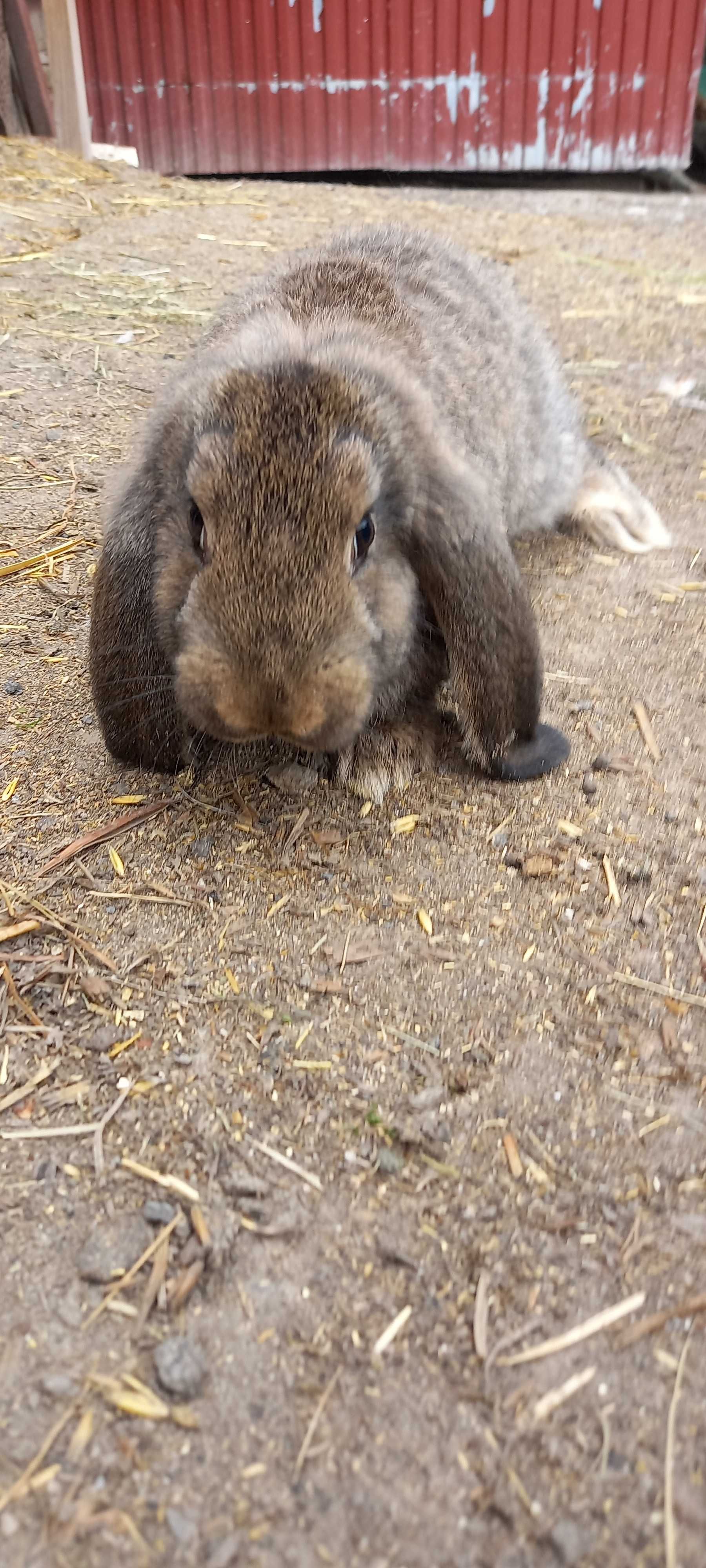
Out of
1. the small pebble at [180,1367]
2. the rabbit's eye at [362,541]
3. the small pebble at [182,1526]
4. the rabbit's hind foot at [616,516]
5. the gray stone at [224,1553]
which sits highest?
the rabbit's eye at [362,541]

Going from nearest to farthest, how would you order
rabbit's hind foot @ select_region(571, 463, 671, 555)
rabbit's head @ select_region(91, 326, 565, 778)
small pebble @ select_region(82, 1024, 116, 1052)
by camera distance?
small pebble @ select_region(82, 1024, 116, 1052) < rabbit's head @ select_region(91, 326, 565, 778) < rabbit's hind foot @ select_region(571, 463, 671, 555)

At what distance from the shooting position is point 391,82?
9.16 m

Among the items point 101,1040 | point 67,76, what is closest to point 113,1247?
point 101,1040

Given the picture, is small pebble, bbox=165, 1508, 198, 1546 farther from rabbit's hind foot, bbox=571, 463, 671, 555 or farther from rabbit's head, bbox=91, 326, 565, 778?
rabbit's hind foot, bbox=571, 463, 671, 555

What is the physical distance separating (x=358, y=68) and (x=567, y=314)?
4.42 meters

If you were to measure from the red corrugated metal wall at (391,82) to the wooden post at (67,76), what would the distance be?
5.13ft

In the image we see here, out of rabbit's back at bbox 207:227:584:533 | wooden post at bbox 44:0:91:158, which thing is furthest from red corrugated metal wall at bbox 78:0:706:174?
rabbit's back at bbox 207:227:584:533

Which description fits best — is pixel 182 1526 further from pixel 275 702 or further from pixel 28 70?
pixel 28 70

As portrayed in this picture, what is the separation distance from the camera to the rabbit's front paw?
2.95m

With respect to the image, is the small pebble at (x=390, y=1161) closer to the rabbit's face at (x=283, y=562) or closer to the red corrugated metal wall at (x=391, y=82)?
the rabbit's face at (x=283, y=562)

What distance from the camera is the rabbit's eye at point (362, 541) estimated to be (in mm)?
2512

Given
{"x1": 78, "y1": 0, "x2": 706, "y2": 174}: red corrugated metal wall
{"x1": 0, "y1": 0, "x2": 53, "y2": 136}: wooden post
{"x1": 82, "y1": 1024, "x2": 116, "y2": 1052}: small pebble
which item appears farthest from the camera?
{"x1": 78, "y1": 0, "x2": 706, "y2": 174}: red corrugated metal wall

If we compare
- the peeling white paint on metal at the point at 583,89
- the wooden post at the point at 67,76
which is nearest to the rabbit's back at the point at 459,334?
the wooden post at the point at 67,76

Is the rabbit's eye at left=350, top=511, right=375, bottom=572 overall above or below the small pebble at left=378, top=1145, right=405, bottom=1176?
above
